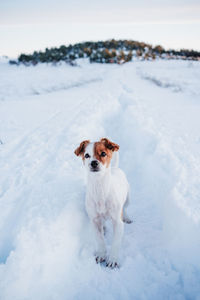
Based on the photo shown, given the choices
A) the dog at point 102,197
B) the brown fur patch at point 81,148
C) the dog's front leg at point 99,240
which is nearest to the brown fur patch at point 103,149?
the dog at point 102,197

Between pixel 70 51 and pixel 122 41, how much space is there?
45.6 feet

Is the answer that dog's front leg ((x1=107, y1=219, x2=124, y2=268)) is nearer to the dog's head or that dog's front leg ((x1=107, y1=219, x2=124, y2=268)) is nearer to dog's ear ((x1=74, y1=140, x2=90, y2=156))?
the dog's head

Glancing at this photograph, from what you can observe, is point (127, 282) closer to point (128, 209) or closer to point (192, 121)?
point (128, 209)

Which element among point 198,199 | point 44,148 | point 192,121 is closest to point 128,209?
point 198,199

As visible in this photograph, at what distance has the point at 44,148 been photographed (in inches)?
217

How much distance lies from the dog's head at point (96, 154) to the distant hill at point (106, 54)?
27339mm

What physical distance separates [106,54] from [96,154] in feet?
102

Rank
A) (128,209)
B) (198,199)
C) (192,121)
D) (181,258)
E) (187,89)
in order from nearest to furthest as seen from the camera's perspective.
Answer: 1. (181,258)
2. (198,199)
3. (128,209)
4. (192,121)
5. (187,89)

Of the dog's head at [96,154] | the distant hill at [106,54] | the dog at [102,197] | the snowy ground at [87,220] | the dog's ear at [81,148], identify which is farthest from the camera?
the distant hill at [106,54]

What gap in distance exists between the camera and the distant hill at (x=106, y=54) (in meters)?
30.0

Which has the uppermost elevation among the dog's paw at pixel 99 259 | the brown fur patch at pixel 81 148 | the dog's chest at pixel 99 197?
the brown fur patch at pixel 81 148

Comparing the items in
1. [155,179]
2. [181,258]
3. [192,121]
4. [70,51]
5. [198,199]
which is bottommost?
[70,51]

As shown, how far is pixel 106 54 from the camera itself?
3012 centimetres

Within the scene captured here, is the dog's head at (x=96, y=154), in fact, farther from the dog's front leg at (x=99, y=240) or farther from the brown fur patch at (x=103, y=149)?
the dog's front leg at (x=99, y=240)
